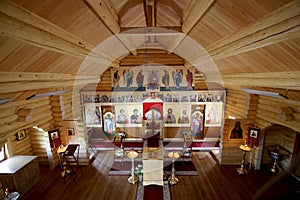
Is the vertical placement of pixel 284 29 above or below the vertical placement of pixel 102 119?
above

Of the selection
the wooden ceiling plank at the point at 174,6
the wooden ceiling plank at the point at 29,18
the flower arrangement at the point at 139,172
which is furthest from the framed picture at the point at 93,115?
the wooden ceiling plank at the point at 174,6

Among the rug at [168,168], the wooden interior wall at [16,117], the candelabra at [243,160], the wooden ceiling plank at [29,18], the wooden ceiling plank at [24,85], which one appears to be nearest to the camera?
the wooden ceiling plank at [29,18]

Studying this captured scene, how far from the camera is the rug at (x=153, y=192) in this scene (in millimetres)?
5639

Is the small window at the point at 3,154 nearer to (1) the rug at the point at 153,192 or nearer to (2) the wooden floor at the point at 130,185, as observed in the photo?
(2) the wooden floor at the point at 130,185

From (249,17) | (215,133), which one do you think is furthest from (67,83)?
(215,133)

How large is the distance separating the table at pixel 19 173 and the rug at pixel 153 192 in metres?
4.04

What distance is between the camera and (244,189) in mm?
6027

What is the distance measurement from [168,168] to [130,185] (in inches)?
75.4

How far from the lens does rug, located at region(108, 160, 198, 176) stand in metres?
7.02

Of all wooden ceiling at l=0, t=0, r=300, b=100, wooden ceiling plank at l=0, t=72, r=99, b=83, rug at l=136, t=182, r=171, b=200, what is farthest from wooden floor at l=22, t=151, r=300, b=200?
wooden ceiling plank at l=0, t=72, r=99, b=83

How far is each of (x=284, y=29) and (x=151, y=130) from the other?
807 cm

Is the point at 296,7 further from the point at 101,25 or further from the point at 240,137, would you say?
the point at 240,137

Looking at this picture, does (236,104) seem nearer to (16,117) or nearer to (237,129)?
(237,129)

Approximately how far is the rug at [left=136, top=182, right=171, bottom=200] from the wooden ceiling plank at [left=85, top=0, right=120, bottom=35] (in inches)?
209
